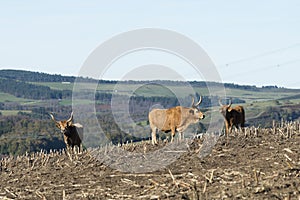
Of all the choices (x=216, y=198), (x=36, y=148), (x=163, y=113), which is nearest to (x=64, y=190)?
(x=216, y=198)

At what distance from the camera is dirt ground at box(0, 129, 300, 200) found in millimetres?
11750

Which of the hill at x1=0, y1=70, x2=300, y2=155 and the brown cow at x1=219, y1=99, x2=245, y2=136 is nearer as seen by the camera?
the brown cow at x1=219, y1=99, x2=245, y2=136

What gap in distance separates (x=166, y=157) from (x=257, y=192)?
25.5ft

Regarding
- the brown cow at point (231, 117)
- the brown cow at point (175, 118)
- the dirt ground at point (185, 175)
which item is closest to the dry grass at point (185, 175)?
the dirt ground at point (185, 175)

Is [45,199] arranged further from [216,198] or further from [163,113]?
[163,113]

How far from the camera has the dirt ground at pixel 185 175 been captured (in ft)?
38.5

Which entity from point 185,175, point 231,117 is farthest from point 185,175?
point 231,117

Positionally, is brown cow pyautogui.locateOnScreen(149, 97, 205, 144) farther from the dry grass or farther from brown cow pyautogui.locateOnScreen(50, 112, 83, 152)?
the dry grass

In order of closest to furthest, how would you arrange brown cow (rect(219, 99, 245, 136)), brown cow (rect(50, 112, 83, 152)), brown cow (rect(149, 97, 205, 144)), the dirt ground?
1. the dirt ground
2. brown cow (rect(50, 112, 83, 152))
3. brown cow (rect(149, 97, 205, 144))
4. brown cow (rect(219, 99, 245, 136))

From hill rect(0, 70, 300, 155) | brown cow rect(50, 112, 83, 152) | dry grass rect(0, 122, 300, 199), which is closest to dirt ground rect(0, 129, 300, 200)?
dry grass rect(0, 122, 300, 199)

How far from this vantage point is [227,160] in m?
17.3

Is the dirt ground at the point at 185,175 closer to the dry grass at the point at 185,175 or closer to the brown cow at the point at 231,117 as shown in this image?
the dry grass at the point at 185,175

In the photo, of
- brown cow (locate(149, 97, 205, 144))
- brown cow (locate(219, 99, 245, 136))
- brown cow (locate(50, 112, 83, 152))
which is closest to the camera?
brown cow (locate(50, 112, 83, 152))

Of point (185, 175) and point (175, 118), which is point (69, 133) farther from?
point (185, 175)
